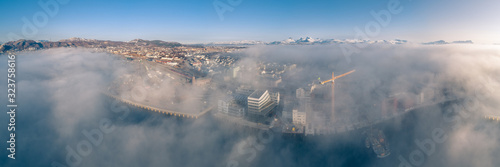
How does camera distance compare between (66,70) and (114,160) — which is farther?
(66,70)

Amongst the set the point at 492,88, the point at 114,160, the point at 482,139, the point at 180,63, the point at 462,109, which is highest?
the point at 180,63

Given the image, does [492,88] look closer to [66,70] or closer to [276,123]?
[276,123]

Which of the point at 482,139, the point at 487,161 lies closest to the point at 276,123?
the point at 487,161

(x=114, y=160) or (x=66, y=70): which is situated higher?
(x=66, y=70)

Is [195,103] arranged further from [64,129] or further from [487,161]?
[487,161]

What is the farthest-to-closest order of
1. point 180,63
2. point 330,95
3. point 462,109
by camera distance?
point 180,63 < point 330,95 < point 462,109

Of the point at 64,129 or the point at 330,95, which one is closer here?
the point at 64,129

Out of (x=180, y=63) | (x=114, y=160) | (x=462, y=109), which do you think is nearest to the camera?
(x=114, y=160)

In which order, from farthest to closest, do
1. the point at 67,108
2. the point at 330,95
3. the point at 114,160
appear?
the point at 330,95
the point at 67,108
the point at 114,160

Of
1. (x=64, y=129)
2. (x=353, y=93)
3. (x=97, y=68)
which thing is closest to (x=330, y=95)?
(x=353, y=93)
